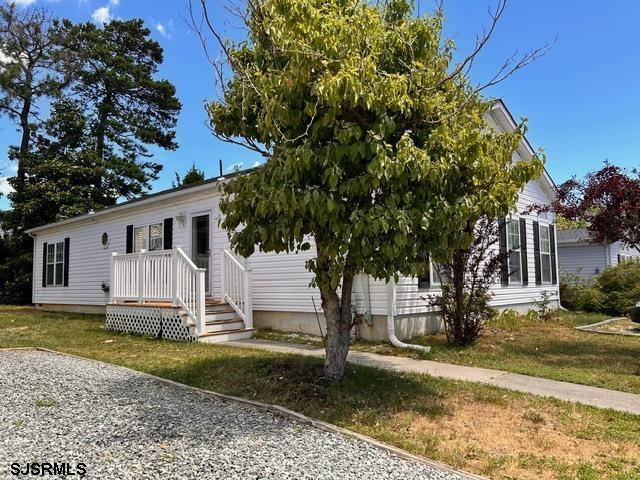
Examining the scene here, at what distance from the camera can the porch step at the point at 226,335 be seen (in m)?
9.07

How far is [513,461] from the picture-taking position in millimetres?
3529

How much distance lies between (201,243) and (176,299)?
2689mm

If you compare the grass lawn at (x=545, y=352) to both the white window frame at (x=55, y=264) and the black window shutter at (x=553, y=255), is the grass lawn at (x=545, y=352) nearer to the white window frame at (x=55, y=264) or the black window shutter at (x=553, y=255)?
the black window shutter at (x=553, y=255)

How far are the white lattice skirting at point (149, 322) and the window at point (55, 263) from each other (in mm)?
7637

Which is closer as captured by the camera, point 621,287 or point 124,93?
point 621,287

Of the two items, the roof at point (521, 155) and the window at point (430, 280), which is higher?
the roof at point (521, 155)

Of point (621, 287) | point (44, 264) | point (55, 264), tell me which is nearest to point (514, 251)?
point (621, 287)

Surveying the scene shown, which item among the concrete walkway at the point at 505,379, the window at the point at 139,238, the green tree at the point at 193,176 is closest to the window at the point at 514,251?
the concrete walkway at the point at 505,379

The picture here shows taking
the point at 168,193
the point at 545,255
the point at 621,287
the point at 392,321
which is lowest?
the point at 392,321

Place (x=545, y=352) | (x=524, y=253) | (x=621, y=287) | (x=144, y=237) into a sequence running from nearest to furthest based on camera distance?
1. (x=545, y=352)
2. (x=524, y=253)
3. (x=144, y=237)
4. (x=621, y=287)

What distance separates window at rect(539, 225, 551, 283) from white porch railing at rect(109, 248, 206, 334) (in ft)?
31.1

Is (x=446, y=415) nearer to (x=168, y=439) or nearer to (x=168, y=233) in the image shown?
(x=168, y=439)

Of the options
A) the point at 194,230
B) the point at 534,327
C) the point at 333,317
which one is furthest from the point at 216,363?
the point at 534,327

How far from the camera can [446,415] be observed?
14.9ft
